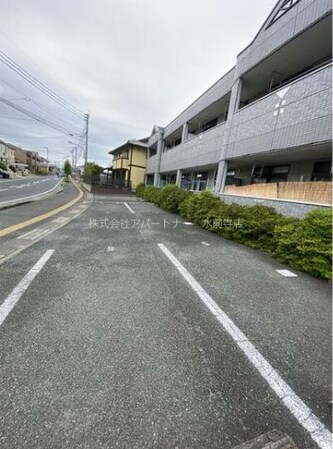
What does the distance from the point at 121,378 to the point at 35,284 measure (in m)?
2.19

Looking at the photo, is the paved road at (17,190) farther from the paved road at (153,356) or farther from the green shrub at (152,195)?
the paved road at (153,356)

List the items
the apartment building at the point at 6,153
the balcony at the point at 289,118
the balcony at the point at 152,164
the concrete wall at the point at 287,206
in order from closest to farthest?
the concrete wall at the point at 287,206 < the balcony at the point at 289,118 < the balcony at the point at 152,164 < the apartment building at the point at 6,153

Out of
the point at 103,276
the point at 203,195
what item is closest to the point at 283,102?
the point at 203,195

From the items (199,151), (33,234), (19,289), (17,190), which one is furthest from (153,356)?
(17,190)

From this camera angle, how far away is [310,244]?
453 centimetres

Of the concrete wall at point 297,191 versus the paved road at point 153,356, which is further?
the concrete wall at point 297,191

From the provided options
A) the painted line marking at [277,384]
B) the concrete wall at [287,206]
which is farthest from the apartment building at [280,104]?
the painted line marking at [277,384]

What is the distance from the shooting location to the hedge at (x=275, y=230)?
4.41m

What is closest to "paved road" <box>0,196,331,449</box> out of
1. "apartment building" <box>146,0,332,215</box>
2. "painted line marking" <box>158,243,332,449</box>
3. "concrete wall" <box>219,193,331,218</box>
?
"painted line marking" <box>158,243,332,449</box>

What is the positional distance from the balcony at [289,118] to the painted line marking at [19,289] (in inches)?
289

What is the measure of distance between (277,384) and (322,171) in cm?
825

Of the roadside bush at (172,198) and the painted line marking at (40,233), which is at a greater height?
the roadside bush at (172,198)

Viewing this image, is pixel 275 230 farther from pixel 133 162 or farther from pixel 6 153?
pixel 6 153

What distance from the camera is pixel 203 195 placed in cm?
927
